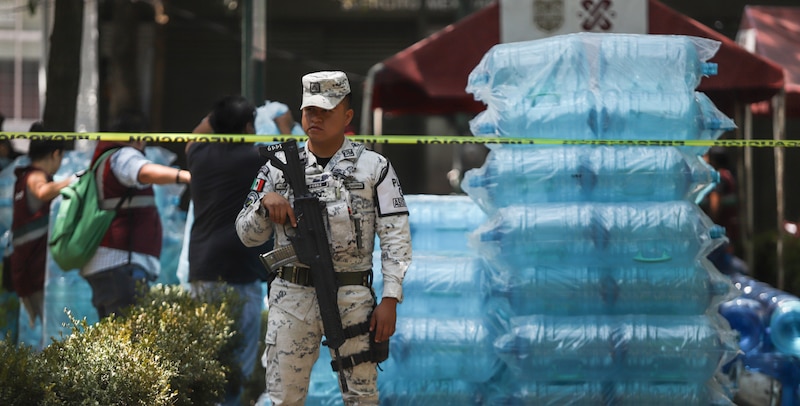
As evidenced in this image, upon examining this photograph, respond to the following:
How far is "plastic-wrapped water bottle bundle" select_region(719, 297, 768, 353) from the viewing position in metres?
6.71

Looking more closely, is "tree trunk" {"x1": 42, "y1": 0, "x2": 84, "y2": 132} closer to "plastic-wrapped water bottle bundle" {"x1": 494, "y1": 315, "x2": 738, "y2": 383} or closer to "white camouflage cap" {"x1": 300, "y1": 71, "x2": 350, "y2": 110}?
"plastic-wrapped water bottle bundle" {"x1": 494, "y1": 315, "x2": 738, "y2": 383}

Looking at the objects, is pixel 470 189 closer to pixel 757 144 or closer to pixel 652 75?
pixel 652 75

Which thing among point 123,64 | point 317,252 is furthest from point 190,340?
point 123,64

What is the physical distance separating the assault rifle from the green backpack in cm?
264

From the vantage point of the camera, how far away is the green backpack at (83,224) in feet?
22.4

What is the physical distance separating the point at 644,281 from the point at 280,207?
7.47 feet

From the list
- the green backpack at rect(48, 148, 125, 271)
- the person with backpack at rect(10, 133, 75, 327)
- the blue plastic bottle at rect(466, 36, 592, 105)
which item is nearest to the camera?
the blue plastic bottle at rect(466, 36, 592, 105)

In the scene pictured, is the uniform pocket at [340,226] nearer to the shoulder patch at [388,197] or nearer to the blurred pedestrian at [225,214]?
the shoulder patch at [388,197]

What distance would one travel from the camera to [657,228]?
5883mm

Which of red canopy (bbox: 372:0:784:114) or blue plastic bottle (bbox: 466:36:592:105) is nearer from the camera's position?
blue plastic bottle (bbox: 466:36:592:105)

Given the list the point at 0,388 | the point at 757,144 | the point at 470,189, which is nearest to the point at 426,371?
the point at 470,189

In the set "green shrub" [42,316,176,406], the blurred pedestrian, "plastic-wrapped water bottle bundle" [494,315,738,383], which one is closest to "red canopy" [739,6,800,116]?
"plastic-wrapped water bottle bundle" [494,315,738,383]

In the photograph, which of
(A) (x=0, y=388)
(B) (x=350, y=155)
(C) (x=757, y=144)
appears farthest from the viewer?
(C) (x=757, y=144)

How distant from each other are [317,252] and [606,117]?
218 centimetres
